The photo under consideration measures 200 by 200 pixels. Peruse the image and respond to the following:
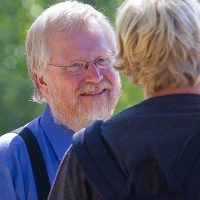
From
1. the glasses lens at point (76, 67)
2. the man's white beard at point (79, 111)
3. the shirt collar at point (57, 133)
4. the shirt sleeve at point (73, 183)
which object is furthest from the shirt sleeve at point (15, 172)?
the shirt sleeve at point (73, 183)

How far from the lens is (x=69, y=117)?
435 cm

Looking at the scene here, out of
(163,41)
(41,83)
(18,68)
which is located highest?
(163,41)

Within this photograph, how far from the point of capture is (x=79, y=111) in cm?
434

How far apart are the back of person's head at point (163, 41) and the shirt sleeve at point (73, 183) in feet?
1.07

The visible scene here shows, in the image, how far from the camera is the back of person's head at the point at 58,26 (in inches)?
173

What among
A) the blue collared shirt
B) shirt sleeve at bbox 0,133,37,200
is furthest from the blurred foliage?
shirt sleeve at bbox 0,133,37,200

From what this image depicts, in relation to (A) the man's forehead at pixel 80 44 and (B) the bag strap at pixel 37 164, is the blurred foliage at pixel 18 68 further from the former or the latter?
(B) the bag strap at pixel 37 164

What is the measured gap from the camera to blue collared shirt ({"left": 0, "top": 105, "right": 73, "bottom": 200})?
13.3 feet

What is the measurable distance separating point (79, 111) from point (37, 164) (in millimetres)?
376

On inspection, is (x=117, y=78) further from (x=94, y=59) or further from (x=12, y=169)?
(x=12, y=169)

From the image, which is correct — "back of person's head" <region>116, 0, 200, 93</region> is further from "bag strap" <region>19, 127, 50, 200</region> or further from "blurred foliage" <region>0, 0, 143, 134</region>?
"blurred foliage" <region>0, 0, 143, 134</region>

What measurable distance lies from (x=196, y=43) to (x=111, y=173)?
18.5 inches

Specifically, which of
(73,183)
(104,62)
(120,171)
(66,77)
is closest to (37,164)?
(66,77)

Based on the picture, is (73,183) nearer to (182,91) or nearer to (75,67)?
(182,91)
